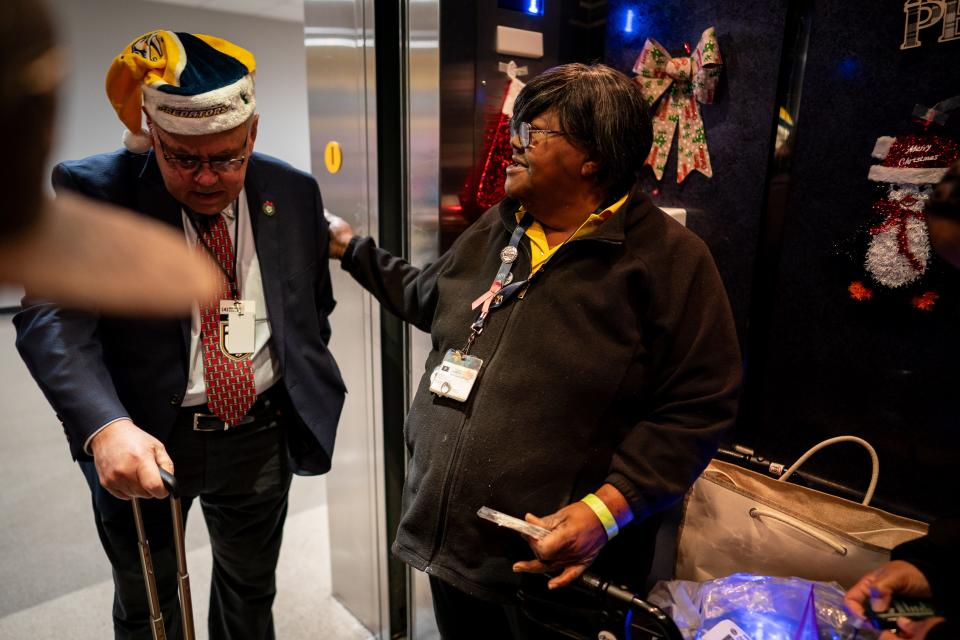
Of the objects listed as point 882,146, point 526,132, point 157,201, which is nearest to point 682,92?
point 882,146

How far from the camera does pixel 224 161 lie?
130cm

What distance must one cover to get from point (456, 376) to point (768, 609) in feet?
2.88

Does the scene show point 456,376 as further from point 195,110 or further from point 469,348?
point 195,110

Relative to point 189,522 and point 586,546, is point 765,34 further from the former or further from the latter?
point 189,522

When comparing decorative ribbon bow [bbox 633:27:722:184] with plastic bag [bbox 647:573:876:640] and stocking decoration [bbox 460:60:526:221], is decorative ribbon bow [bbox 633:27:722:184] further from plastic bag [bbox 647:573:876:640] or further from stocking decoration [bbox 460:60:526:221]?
plastic bag [bbox 647:573:876:640]

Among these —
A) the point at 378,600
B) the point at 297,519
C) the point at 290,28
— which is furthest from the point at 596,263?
the point at 290,28

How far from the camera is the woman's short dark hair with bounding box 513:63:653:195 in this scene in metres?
1.22

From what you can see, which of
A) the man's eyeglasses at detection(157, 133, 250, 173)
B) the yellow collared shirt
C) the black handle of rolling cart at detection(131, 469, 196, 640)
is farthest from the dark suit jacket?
the yellow collared shirt

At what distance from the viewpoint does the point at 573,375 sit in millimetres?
1200

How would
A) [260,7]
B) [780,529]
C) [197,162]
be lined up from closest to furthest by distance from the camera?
[197,162] → [780,529] → [260,7]

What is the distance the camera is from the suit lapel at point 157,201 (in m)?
1.33

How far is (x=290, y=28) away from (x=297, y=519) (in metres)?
4.26

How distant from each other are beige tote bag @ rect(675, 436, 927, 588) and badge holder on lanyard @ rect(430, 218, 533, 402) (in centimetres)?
81

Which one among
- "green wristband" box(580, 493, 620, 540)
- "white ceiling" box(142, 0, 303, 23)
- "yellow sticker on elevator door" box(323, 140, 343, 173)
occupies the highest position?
"white ceiling" box(142, 0, 303, 23)
